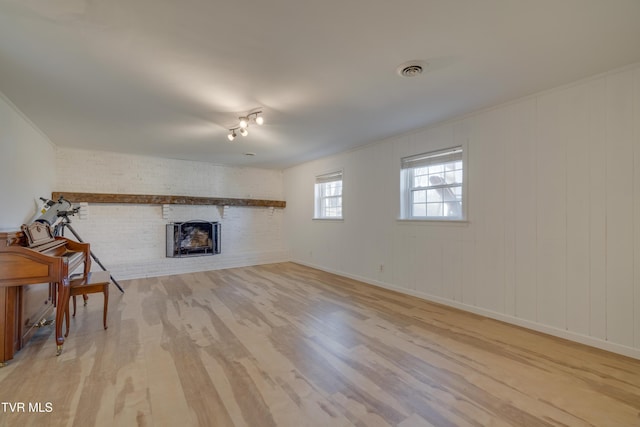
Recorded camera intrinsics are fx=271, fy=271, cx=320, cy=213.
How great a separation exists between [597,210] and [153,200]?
6.45 meters

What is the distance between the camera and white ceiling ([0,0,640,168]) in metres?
1.62

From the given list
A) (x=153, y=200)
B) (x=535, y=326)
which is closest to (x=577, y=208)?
(x=535, y=326)

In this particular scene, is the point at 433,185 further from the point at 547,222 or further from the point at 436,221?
the point at 547,222

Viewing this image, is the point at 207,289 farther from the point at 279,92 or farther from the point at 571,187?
the point at 571,187

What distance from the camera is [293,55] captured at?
6.74ft

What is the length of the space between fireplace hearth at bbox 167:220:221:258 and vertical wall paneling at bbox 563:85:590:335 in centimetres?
588

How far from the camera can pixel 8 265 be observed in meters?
2.10

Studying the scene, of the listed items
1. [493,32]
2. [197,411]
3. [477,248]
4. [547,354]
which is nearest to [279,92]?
[493,32]

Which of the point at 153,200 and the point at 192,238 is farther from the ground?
the point at 153,200

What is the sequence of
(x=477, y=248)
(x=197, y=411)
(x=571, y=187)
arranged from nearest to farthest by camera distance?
1. (x=197, y=411)
2. (x=571, y=187)
3. (x=477, y=248)

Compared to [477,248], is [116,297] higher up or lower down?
lower down

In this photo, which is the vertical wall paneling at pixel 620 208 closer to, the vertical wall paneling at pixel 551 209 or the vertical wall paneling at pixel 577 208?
the vertical wall paneling at pixel 577 208

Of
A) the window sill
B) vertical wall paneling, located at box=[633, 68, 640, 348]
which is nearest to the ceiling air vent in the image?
vertical wall paneling, located at box=[633, 68, 640, 348]

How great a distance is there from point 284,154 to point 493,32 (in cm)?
396
